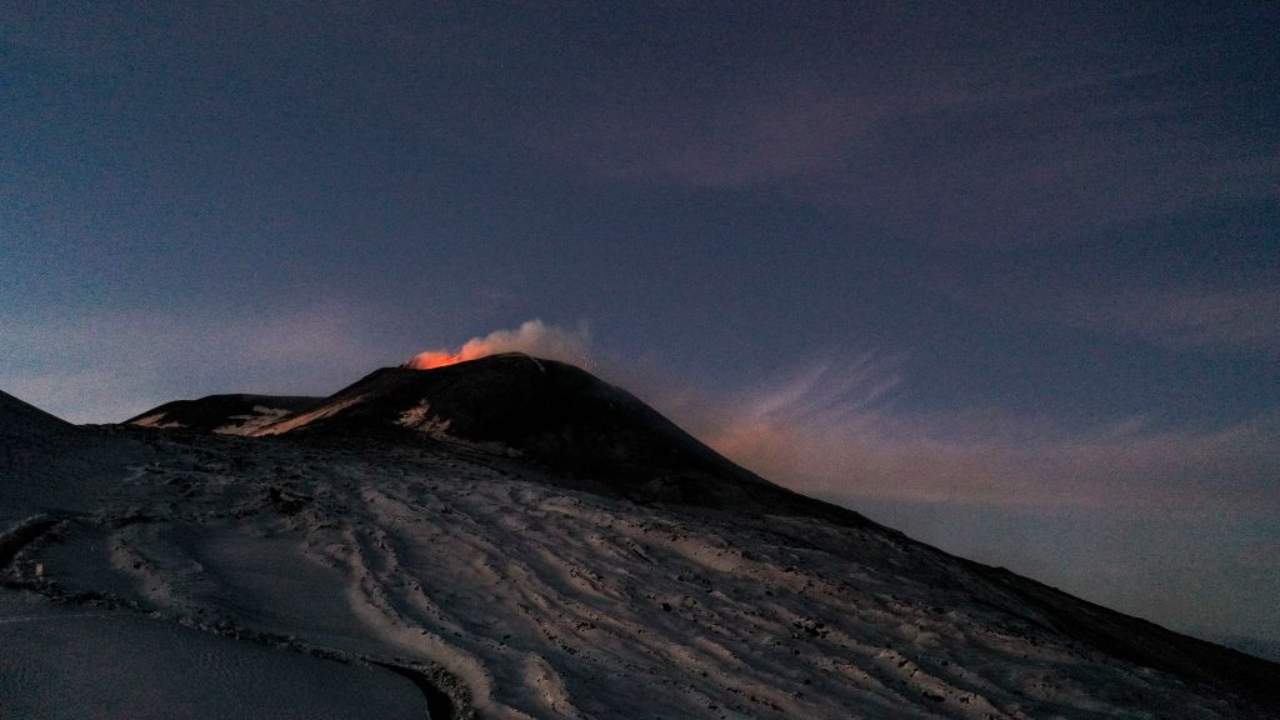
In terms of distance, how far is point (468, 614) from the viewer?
10398mm

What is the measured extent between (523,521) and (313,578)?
16.0ft

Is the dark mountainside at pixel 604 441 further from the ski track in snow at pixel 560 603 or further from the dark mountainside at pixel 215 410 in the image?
the ski track in snow at pixel 560 603

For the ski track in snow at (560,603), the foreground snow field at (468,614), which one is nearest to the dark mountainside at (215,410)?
the foreground snow field at (468,614)

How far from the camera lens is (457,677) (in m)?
7.98

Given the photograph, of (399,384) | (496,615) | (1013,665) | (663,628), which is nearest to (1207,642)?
(1013,665)

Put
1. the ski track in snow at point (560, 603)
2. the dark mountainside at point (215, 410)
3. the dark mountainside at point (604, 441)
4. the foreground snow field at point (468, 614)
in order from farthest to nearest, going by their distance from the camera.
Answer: the dark mountainside at point (215, 410) → the dark mountainside at point (604, 441) → the ski track in snow at point (560, 603) → the foreground snow field at point (468, 614)

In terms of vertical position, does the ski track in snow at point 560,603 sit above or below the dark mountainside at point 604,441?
below

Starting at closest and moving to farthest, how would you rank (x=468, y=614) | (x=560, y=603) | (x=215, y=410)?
(x=468, y=614)
(x=560, y=603)
(x=215, y=410)

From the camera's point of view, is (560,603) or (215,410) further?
(215,410)

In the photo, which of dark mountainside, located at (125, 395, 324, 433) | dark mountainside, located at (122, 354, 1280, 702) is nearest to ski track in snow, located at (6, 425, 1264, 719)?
dark mountainside, located at (122, 354, 1280, 702)

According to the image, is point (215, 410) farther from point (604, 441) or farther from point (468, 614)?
point (468, 614)

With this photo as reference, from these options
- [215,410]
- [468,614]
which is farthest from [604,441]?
[215,410]

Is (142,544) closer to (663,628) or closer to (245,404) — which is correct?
(663,628)

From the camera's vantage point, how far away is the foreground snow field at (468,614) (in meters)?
7.21
